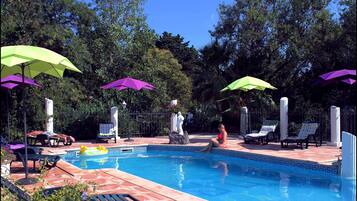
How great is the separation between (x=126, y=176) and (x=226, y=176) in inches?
141

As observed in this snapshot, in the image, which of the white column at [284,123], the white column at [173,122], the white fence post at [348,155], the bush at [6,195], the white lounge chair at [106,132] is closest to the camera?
the bush at [6,195]

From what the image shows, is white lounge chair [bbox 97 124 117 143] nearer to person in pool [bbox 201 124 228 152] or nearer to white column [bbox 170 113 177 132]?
white column [bbox 170 113 177 132]

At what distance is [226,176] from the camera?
11820 millimetres

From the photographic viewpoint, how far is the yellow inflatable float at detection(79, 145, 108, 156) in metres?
15.1

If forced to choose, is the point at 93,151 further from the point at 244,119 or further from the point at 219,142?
the point at 244,119

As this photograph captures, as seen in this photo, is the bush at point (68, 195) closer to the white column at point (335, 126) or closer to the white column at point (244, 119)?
the white column at point (335, 126)

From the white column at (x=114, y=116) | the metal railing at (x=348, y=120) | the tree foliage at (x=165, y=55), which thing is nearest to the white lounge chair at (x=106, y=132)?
the white column at (x=114, y=116)

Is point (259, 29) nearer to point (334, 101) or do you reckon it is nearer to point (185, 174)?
point (334, 101)

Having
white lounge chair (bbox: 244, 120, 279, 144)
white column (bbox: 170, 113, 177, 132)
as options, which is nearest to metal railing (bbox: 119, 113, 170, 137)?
white column (bbox: 170, 113, 177, 132)

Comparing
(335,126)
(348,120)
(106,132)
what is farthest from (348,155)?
(106,132)

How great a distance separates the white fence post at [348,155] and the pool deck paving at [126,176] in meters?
0.83

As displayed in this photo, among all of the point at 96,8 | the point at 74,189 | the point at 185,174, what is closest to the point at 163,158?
the point at 185,174

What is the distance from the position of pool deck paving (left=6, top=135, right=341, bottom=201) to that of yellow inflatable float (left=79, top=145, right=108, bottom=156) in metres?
0.62

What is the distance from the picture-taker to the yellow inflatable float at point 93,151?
595 inches
